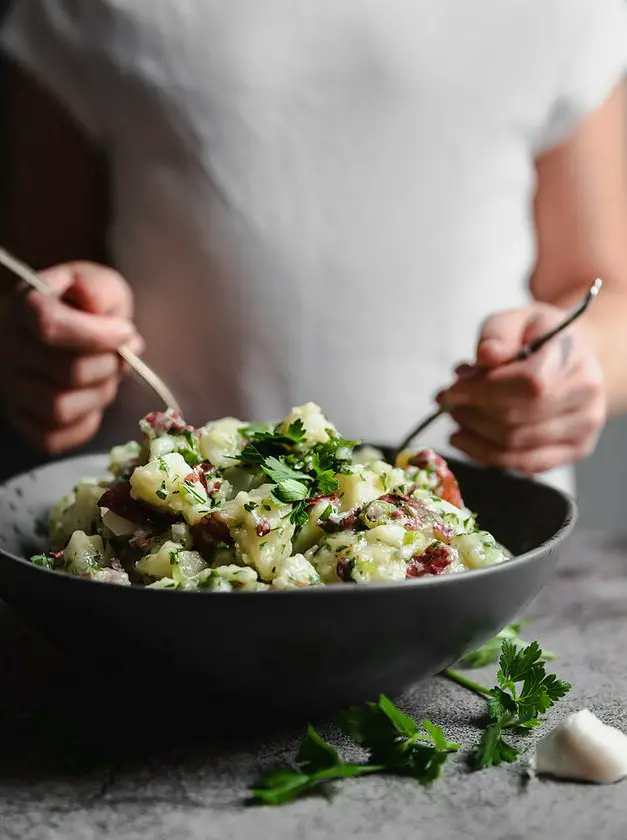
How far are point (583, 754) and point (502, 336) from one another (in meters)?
0.74

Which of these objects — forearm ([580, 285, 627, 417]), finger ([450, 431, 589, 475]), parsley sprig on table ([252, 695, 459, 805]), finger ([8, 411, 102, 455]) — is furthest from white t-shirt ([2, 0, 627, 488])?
parsley sprig on table ([252, 695, 459, 805])

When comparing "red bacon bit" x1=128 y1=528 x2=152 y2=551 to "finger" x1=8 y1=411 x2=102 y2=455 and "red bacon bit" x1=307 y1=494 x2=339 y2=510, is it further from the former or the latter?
"finger" x1=8 y1=411 x2=102 y2=455

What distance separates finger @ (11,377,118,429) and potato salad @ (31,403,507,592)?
52 cm

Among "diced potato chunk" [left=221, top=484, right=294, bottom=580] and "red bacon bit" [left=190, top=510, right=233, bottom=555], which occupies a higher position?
"diced potato chunk" [left=221, top=484, right=294, bottom=580]

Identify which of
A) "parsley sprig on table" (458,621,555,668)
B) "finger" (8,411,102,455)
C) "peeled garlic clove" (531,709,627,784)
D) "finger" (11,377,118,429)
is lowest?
"finger" (8,411,102,455)

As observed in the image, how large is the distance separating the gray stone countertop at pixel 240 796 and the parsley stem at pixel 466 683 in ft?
0.05

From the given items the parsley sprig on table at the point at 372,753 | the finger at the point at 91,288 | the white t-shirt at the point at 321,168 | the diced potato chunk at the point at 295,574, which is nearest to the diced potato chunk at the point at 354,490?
the diced potato chunk at the point at 295,574

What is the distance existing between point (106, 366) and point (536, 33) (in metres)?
1.02

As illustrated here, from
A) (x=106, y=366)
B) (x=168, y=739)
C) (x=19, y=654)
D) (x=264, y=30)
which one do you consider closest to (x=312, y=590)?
(x=168, y=739)

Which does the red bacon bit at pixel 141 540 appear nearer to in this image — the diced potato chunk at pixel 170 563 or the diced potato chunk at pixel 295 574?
the diced potato chunk at pixel 170 563

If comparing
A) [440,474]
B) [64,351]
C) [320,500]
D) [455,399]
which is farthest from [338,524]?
[64,351]

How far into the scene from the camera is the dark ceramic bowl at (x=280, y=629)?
915 mm

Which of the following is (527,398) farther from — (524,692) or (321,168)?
(321,168)

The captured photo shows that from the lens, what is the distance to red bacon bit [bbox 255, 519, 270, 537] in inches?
40.1
